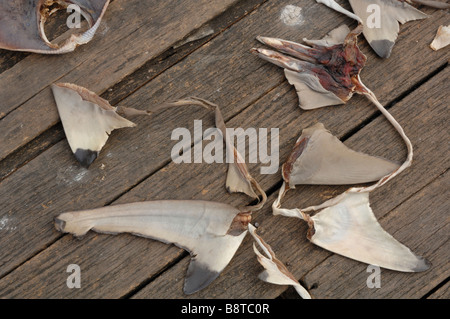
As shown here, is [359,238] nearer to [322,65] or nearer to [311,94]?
[311,94]

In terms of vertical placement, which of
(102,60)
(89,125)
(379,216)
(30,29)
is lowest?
(379,216)

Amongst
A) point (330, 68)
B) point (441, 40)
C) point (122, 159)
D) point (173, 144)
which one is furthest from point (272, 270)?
point (441, 40)

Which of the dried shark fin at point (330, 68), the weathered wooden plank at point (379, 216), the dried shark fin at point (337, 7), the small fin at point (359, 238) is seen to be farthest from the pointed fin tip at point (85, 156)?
the dried shark fin at point (337, 7)

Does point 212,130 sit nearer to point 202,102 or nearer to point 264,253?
point 202,102

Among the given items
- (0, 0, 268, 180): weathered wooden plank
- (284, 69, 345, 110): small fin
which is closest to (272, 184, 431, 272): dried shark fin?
(284, 69, 345, 110): small fin

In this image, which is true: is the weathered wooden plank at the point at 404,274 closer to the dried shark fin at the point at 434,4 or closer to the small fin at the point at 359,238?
the small fin at the point at 359,238
